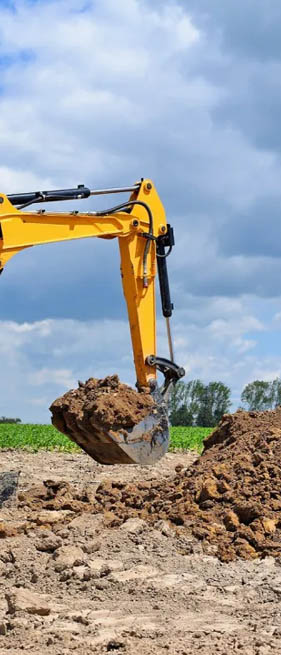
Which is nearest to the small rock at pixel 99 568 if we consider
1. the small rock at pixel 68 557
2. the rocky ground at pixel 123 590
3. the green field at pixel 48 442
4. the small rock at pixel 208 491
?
the rocky ground at pixel 123 590

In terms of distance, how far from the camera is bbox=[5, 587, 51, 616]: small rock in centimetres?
593

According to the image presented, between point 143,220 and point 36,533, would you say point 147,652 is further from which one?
point 143,220

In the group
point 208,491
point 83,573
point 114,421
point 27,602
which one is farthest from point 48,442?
point 27,602

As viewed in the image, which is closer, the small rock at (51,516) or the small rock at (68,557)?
the small rock at (68,557)

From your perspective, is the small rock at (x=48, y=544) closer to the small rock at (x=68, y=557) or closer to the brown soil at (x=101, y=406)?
the small rock at (x=68, y=557)

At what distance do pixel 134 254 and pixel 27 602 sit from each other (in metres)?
5.33

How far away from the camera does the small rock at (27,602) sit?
19.4 ft

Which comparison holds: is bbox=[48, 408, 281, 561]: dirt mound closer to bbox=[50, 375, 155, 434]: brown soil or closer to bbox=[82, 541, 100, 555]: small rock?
bbox=[82, 541, 100, 555]: small rock

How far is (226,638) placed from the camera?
210 inches

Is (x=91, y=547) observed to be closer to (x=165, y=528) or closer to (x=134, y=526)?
(x=134, y=526)

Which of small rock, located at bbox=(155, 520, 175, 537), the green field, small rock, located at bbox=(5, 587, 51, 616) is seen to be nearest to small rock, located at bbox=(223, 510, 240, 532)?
small rock, located at bbox=(155, 520, 175, 537)

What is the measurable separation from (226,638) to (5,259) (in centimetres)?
494

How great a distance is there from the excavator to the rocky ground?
993mm

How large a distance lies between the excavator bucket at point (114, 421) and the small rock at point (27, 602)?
3.26m
